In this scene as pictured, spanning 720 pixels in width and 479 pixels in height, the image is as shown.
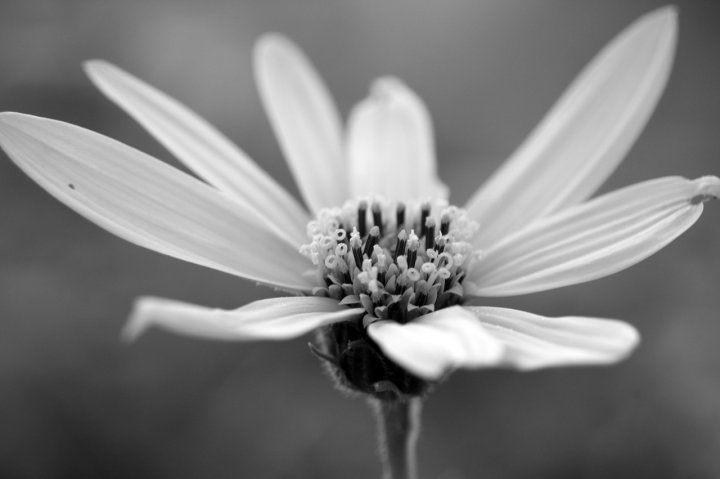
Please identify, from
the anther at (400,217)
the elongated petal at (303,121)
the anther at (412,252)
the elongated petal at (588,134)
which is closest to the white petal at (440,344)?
the anther at (412,252)

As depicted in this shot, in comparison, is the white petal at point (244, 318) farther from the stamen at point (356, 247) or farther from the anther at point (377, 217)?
the anther at point (377, 217)

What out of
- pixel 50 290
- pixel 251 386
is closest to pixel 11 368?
pixel 50 290

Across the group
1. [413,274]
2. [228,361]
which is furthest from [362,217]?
[228,361]

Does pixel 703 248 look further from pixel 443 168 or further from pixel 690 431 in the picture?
pixel 443 168

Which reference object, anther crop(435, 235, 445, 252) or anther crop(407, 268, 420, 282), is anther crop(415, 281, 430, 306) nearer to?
anther crop(407, 268, 420, 282)

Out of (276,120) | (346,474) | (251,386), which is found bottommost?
(346,474)

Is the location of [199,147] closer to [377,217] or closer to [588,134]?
[377,217]

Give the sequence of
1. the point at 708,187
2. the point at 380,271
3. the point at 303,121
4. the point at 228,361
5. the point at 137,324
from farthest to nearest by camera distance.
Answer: the point at 228,361 → the point at 303,121 → the point at 380,271 → the point at 708,187 → the point at 137,324

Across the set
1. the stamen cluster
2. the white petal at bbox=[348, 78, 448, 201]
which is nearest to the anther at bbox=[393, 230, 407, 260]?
the stamen cluster
